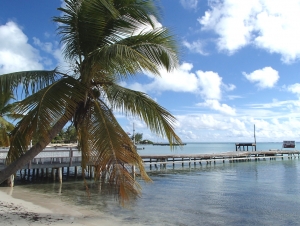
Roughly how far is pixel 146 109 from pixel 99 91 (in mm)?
1236

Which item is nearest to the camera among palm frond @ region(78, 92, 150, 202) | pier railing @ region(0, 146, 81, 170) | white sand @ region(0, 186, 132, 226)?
palm frond @ region(78, 92, 150, 202)

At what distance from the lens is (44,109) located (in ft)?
17.3

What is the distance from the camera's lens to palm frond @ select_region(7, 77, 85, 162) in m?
5.21

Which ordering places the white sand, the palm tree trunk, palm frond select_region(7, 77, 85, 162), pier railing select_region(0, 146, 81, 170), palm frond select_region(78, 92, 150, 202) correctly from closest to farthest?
palm frond select_region(7, 77, 85, 162), palm frond select_region(78, 92, 150, 202), the palm tree trunk, the white sand, pier railing select_region(0, 146, 81, 170)

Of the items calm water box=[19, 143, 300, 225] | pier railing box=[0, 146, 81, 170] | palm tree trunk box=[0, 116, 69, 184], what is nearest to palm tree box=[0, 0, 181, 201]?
palm tree trunk box=[0, 116, 69, 184]

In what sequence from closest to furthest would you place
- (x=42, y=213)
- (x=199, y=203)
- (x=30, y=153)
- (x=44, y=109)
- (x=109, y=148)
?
(x=44, y=109) < (x=109, y=148) < (x=30, y=153) < (x=42, y=213) < (x=199, y=203)

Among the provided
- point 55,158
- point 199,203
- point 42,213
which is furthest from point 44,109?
point 55,158

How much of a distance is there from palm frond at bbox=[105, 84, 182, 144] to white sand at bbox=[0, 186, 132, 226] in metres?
6.21

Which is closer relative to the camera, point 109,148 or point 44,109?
point 44,109

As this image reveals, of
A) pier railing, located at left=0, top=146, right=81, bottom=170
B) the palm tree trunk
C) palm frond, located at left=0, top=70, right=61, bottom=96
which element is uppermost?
palm frond, located at left=0, top=70, right=61, bottom=96

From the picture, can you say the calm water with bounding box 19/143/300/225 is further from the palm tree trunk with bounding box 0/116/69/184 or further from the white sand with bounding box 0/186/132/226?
the palm tree trunk with bounding box 0/116/69/184

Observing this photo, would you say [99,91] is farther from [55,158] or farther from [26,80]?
[55,158]

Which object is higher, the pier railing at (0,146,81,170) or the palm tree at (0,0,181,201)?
the palm tree at (0,0,181,201)

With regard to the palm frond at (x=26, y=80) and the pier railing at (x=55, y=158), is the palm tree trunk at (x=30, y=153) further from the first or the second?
the pier railing at (x=55, y=158)
